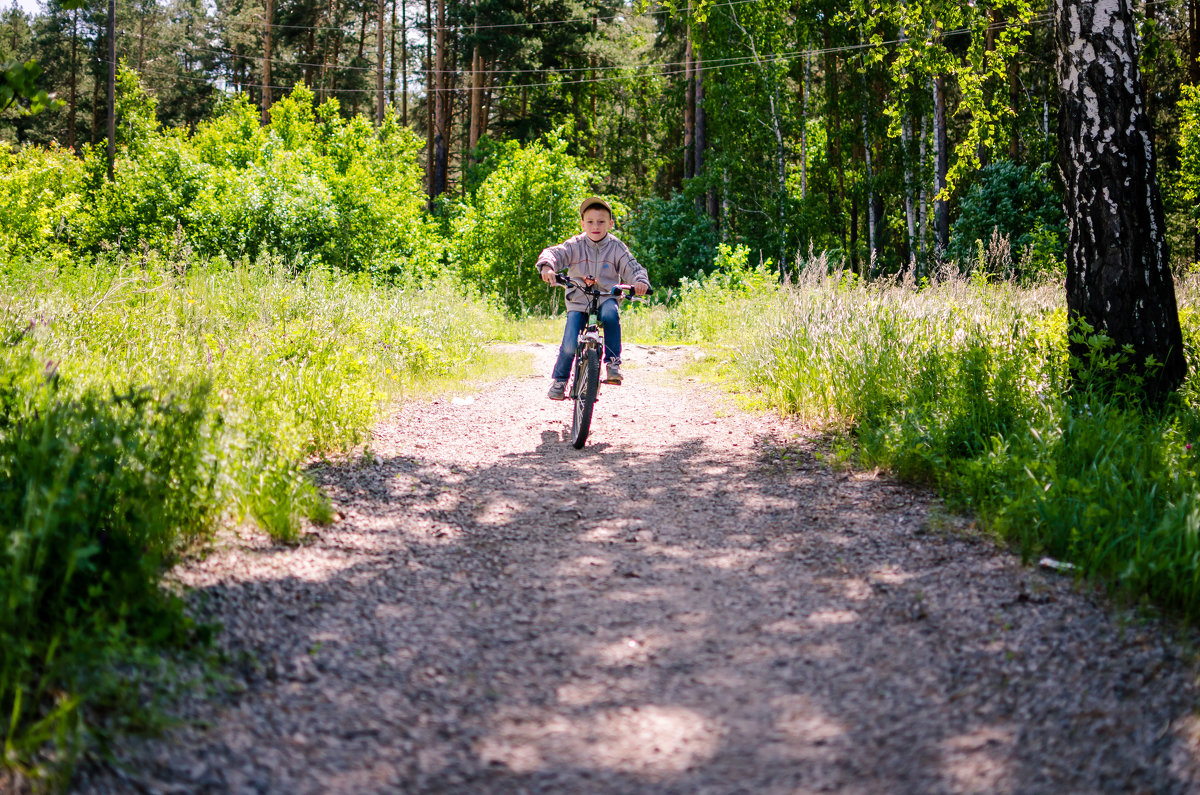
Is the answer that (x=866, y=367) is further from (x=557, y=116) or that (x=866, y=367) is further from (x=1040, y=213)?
(x=557, y=116)

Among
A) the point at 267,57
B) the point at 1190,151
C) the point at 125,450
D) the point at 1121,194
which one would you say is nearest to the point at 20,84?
the point at 125,450

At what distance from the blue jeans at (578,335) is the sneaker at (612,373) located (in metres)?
0.05

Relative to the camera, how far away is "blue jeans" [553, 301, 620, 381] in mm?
7769

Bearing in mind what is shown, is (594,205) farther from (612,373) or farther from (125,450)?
(125,450)

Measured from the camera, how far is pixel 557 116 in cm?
3622

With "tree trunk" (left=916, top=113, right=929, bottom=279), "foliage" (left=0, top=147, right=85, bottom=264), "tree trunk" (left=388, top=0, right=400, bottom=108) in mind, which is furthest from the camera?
"tree trunk" (left=388, top=0, right=400, bottom=108)

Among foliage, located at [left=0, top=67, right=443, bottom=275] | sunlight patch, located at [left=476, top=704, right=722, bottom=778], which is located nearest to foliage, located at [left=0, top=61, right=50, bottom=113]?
sunlight patch, located at [left=476, top=704, right=722, bottom=778]

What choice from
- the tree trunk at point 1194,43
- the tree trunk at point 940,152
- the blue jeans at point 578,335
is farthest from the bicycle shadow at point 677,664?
the tree trunk at point 1194,43

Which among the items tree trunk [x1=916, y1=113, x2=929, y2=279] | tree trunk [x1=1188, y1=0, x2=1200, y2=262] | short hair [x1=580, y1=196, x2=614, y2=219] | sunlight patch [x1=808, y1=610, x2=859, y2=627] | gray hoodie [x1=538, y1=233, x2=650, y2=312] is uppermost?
tree trunk [x1=1188, y1=0, x2=1200, y2=262]

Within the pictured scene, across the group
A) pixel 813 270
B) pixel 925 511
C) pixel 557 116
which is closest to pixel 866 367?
pixel 925 511

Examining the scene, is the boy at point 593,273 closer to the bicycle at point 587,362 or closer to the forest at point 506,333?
the bicycle at point 587,362

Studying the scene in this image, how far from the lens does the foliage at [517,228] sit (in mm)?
22828

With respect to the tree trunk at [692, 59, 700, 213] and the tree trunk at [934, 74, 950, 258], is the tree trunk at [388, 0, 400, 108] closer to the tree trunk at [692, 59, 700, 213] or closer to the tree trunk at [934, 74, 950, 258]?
the tree trunk at [692, 59, 700, 213]

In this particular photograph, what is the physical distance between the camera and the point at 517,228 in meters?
22.9
